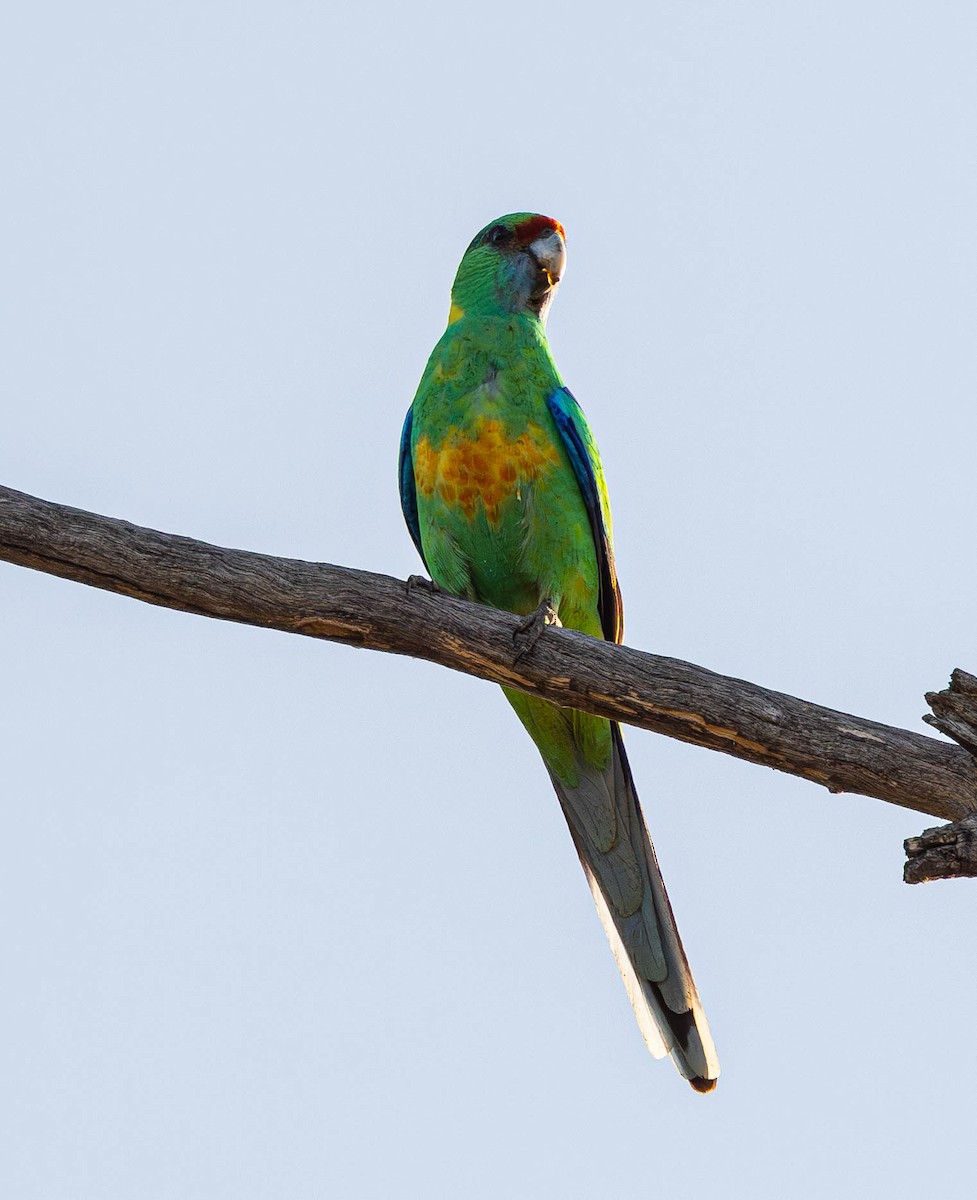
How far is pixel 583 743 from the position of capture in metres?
6.71

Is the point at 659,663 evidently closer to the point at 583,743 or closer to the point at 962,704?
the point at 962,704

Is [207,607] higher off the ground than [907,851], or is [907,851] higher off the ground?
[207,607]

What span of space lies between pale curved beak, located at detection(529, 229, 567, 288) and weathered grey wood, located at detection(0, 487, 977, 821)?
2.98m

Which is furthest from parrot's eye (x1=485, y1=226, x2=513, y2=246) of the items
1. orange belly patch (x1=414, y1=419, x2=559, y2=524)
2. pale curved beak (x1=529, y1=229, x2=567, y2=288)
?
orange belly patch (x1=414, y1=419, x2=559, y2=524)

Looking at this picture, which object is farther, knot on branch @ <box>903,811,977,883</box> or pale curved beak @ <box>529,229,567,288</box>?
pale curved beak @ <box>529,229,567,288</box>

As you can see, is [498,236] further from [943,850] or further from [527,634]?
[943,850]

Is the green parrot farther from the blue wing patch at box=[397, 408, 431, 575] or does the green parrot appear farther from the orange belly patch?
the blue wing patch at box=[397, 408, 431, 575]

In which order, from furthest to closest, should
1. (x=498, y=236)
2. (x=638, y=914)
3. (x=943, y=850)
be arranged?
(x=498, y=236) < (x=638, y=914) < (x=943, y=850)

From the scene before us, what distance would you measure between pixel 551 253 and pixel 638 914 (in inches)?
147

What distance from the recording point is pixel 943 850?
440cm

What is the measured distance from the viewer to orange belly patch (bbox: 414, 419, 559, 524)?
21.4 ft

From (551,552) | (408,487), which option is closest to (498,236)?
(408,487)

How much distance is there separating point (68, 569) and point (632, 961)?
11.0 feet

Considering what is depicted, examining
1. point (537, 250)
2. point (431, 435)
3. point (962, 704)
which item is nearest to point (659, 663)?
point (962, 704)
